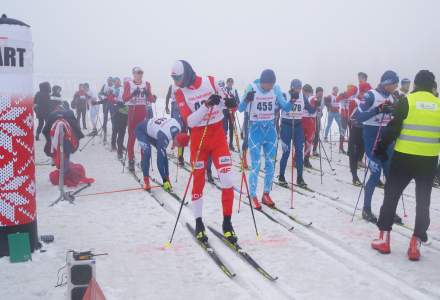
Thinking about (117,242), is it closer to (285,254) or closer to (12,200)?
(12,200)

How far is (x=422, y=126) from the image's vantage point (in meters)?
4.88

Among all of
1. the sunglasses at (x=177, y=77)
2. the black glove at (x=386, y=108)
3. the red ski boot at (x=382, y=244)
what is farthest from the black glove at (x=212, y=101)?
the red ski boot at (x=382, y=244)

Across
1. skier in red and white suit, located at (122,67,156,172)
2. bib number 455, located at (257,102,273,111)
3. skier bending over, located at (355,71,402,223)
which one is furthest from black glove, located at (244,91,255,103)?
skier in red and white suit, located at (122,67,156,172)

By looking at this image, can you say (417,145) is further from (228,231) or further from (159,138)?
(159,138)

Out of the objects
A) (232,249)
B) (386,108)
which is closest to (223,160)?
(232,249)

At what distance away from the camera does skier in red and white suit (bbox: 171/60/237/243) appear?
5.52 meters

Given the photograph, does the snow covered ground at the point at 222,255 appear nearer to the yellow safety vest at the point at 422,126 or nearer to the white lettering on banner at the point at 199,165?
the white lettering on banner at the point at 199,165

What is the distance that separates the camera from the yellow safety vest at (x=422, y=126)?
15.9 feet

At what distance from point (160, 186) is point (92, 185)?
1.50 meters

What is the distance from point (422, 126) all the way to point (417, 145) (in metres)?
0.22

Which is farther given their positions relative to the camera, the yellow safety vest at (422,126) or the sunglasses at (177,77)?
the sunglasses at (177,77)

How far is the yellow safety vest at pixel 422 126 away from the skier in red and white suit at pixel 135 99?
23.3 ft

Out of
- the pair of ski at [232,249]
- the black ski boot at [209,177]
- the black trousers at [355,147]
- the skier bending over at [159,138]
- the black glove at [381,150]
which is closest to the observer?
the pair of ski at [232,249]

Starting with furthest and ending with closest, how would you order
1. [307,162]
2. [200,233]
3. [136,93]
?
[307,162], [136,93], [200,233]
